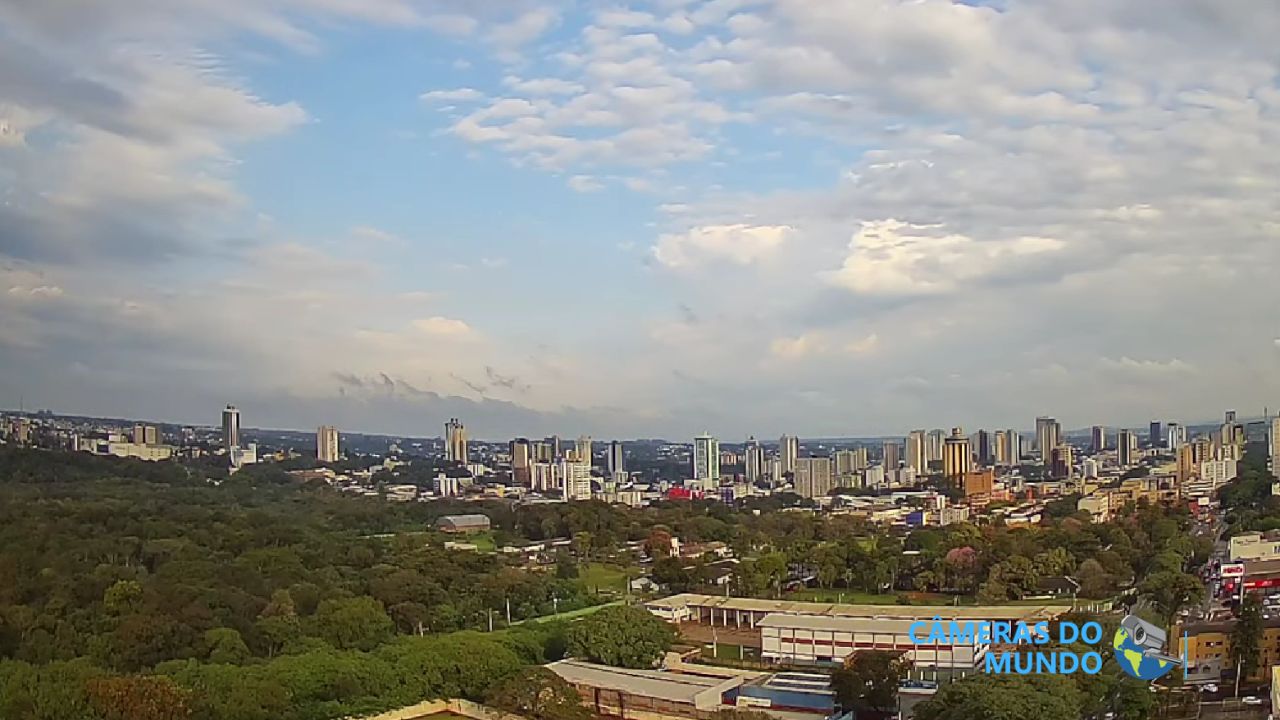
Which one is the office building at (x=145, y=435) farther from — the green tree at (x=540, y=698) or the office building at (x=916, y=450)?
the office building at (x=916, y=450)

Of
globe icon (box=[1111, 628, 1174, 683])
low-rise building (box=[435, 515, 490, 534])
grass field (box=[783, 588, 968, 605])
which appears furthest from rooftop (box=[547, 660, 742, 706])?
low-rise building (box=[435, 515, 490, 534])

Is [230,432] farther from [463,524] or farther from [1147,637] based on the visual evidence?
[1147,637]

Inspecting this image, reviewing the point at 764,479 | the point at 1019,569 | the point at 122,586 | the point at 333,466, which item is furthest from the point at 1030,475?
the point at 122,586

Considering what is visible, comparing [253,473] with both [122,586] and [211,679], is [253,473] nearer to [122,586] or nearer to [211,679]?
[122,586]

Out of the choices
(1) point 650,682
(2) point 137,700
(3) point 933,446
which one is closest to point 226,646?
(2) point 137,700

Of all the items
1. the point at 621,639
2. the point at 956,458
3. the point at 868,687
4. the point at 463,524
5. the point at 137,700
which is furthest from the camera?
the point at 956,458

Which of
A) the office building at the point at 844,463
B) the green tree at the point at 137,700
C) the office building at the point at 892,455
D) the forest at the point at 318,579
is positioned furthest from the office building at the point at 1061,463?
the green tree at the point at 137,700
